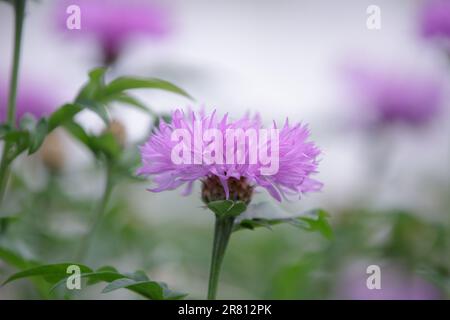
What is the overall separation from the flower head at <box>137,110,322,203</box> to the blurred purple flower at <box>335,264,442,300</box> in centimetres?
59

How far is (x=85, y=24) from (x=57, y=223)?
39cm

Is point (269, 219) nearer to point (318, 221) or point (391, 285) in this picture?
point (318, 221)

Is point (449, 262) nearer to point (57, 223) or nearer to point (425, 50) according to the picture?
point (425, 50)

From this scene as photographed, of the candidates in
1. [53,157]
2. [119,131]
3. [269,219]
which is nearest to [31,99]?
[53,157]

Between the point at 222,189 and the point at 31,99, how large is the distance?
0.89m

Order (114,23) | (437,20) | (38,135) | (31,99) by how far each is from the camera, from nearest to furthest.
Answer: (38,135)
(437,20)
(114,23)
(31,99)

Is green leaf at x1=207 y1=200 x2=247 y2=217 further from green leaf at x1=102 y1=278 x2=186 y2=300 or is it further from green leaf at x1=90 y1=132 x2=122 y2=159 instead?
green leaf at x1=90 y1=132 x2=122 y2=159

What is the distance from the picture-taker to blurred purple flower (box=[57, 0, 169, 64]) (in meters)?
1.50

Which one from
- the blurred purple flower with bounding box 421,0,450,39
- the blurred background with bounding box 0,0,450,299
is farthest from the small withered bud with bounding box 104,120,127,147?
the blurred purple flower with bounding box 421,0,450,39

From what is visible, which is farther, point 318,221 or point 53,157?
point 53,157

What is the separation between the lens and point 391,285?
4.49ft

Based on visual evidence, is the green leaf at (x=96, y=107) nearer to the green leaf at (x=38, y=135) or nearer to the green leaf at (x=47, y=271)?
the green leaf at (x=38, y=135)
